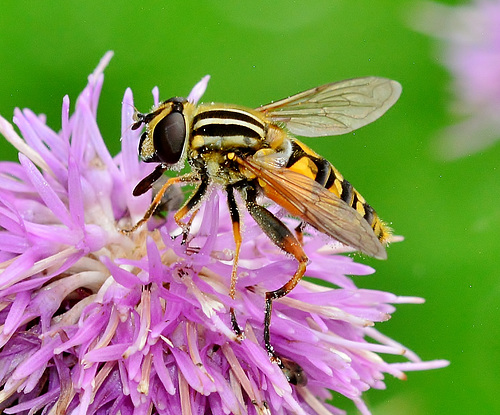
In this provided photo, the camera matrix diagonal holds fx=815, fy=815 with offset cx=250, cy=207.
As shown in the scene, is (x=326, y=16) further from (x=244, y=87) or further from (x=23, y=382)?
(x=23, y=382)

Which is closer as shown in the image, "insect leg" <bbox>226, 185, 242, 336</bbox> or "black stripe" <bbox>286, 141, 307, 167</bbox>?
"insect leg" <bbox>226, 185, 242, 336</bbox>

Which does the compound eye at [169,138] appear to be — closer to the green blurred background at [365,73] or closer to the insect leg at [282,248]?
the insect leg at [282,248]

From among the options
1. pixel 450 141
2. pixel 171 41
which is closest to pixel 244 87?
pixel 171 41

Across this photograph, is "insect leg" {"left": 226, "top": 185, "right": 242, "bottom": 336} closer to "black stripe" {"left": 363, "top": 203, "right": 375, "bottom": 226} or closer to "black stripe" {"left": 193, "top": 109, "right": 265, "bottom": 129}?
"black stripe" {"left": 193, "top": 109, "right": 265, "bottom": 129}

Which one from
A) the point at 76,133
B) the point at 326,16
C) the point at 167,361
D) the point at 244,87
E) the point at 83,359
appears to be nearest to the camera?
the point at 83,359

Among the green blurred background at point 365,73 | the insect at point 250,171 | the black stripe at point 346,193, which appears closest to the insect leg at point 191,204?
the insect at point 250,171

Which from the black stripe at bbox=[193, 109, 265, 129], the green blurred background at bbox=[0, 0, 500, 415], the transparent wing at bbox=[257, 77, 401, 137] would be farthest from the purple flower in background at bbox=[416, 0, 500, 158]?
the black stripe at bbox=[193, 109, 265, 129]
